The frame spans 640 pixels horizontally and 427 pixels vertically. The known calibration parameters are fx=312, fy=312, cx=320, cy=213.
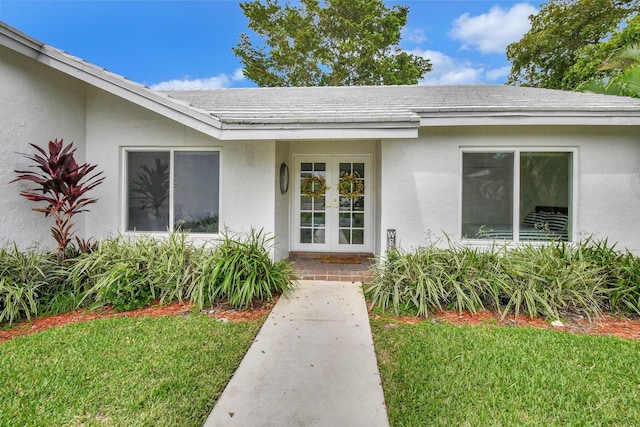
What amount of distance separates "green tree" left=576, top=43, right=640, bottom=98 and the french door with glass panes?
682cm

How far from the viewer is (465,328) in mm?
4277

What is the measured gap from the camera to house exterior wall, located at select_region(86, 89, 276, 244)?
661 cm

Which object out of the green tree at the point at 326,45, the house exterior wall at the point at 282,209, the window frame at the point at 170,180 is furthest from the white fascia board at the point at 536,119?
the green tree at the point at 326,45

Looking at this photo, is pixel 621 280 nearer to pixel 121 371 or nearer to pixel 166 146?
pixel 121 371

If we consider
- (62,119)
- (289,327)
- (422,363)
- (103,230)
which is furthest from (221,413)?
(62,119)

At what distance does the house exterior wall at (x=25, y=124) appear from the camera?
5.28m

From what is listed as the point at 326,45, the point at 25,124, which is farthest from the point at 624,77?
the point at 326,45

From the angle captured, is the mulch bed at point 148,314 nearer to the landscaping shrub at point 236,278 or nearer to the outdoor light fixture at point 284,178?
the landscaping shrub at point 236,278

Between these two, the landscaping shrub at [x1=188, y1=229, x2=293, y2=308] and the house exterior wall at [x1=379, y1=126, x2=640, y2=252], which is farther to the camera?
the house exterior wall at [x1=379, y1=126, x2=640, y2=252]

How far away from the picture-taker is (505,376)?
3.19 metres

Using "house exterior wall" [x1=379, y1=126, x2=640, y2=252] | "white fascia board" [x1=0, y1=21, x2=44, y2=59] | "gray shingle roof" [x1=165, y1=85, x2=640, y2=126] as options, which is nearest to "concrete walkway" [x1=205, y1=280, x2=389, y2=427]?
"house exterior wall" [x1=379, y1=126, x2=640, y2=252]

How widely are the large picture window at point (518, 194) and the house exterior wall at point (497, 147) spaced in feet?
0.61

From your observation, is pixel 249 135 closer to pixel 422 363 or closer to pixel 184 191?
pixel 184 191

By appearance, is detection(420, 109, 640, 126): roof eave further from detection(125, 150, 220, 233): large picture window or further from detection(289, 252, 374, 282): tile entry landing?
detection(125, 150, 220, 233): large picture window
